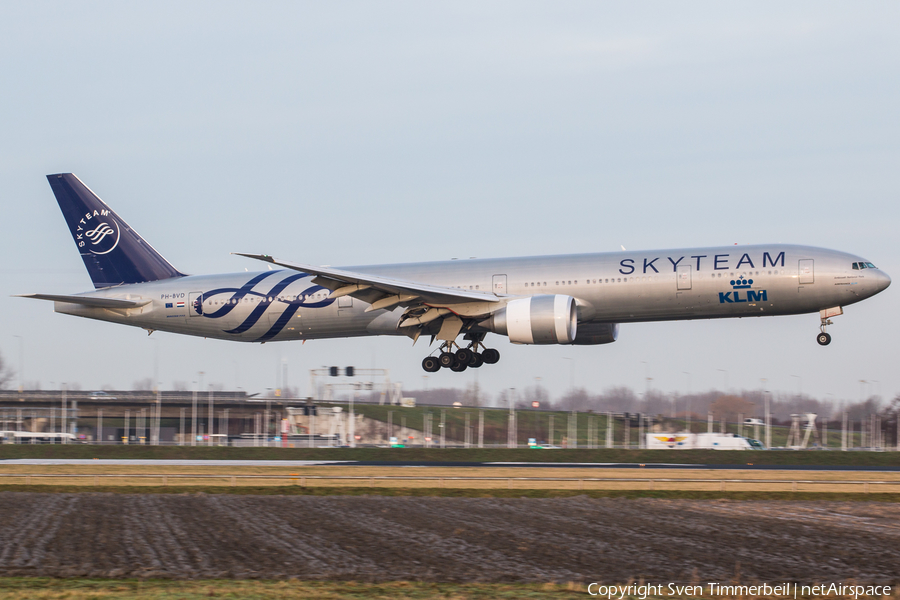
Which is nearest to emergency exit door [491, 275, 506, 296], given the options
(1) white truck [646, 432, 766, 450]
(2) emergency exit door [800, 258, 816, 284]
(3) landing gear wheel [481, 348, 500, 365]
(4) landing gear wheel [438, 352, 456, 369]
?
(3) landing gear wheel [481, 348, 500, 365]

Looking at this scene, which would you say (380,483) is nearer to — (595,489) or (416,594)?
(595,489)

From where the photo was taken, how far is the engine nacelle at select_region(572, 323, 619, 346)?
42188 mm

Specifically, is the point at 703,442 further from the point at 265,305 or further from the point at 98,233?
the point at 98,233

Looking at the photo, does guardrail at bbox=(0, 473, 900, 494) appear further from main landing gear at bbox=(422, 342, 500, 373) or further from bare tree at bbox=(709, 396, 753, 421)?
bare tree at bbox=(709, 396, 753, 421)

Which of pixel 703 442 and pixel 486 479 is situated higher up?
pixel 486 479

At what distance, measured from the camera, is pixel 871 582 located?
14711 mm

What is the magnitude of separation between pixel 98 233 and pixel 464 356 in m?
21.5

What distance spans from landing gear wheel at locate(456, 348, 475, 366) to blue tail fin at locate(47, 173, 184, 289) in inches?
627

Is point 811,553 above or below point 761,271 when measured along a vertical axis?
below

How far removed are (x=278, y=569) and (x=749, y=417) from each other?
110 metres

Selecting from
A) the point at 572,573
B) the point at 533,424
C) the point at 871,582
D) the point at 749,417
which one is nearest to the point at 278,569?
the point at 572,573

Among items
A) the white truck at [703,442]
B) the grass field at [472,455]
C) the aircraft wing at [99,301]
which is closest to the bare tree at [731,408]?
the white truck at [703,442]

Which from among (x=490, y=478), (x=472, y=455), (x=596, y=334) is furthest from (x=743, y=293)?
(x=472, y=455)

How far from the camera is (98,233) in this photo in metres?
47.4
